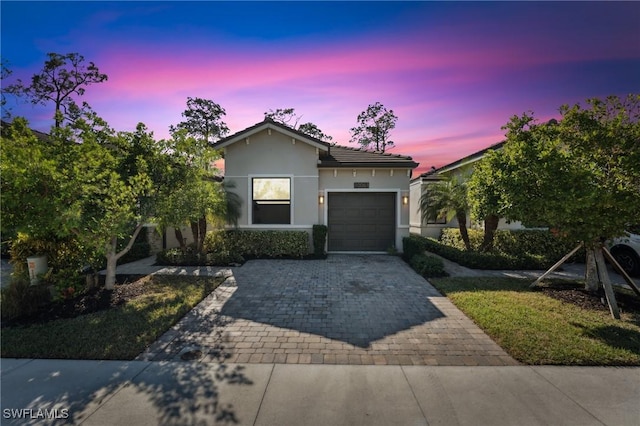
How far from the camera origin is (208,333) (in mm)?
4664

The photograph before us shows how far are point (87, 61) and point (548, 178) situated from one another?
27232 millimetres

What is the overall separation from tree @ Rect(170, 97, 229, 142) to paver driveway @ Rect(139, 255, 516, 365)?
77.8 ft

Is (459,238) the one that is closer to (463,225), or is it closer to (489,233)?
(463,225)

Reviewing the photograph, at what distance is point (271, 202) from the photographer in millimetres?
12125

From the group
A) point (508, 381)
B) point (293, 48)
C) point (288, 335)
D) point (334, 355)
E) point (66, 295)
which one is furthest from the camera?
point (293, 48)

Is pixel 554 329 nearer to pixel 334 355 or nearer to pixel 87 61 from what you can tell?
pixel 334 355

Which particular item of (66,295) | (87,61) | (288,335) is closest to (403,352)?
(288,335)

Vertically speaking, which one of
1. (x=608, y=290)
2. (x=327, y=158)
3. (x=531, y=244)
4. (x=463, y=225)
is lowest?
(x=608, y=290)

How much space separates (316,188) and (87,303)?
8267mm

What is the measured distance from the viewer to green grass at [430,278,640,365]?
3.91m

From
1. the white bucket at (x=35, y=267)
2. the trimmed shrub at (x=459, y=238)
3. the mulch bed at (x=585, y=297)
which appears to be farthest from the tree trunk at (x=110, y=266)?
the trimmed shrub at (x=459, y=238)

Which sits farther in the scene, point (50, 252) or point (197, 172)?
point (197, 172)

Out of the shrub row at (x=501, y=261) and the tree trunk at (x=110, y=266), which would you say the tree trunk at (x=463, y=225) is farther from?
the tree trunk at (x=110, y=266)

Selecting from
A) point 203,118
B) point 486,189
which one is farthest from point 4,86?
point 486,189
